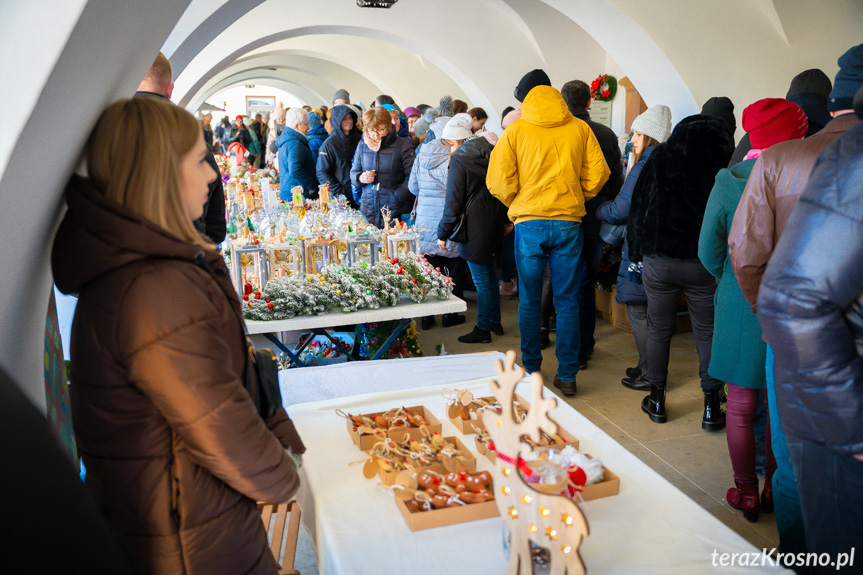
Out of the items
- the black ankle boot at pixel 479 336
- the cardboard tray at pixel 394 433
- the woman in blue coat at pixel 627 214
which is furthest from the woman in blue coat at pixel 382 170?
the cardboard tray at pixel 394 433

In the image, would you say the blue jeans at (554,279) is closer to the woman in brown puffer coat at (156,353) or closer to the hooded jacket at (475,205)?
the hooded jacket at (475,205)

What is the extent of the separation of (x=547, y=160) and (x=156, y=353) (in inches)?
115

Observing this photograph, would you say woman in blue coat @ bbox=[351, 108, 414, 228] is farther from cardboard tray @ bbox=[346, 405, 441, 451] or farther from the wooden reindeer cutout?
the wooden reindeer cutout

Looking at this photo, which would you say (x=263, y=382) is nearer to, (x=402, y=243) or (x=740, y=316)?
(x=740, y=316)

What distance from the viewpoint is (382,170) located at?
5906 millimetres

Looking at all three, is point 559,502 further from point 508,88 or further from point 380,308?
point 508,88

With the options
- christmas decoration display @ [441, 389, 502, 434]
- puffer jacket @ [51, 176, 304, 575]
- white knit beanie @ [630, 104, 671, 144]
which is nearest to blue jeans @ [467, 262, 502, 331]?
white knit beanie @ [630, 104, 671, 144]

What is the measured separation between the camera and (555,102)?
12.0 feet

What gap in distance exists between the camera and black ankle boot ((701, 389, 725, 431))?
344cm

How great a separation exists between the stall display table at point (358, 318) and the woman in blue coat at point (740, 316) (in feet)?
4.70

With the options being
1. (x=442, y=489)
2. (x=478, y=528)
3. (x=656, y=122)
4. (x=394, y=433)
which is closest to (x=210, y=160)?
(x=394, y=433)

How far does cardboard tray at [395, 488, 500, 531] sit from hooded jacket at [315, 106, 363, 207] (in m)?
5.32

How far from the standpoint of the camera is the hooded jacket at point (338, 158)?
6.62 m

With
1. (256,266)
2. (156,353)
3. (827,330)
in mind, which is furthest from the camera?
(256,266)
